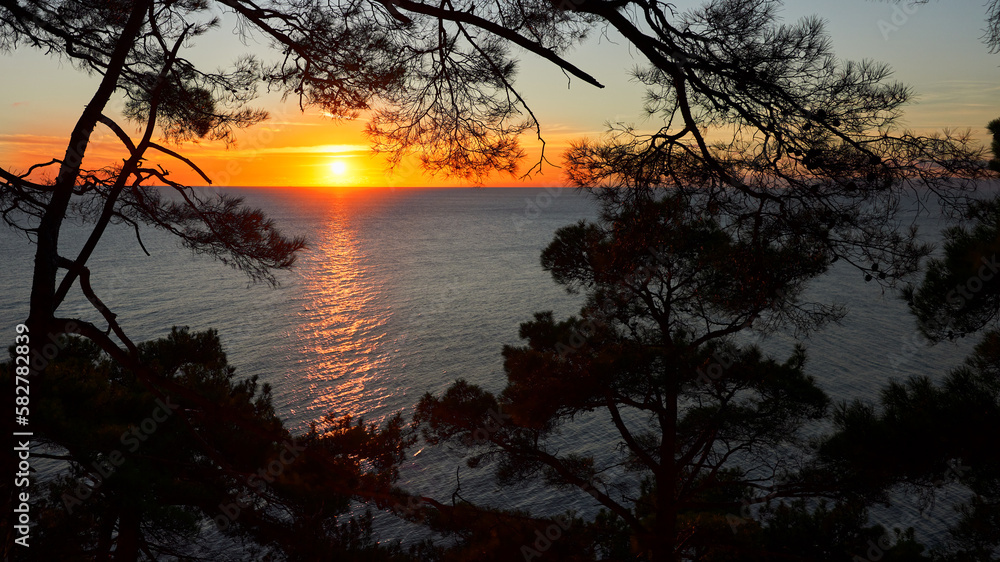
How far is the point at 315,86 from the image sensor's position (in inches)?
154

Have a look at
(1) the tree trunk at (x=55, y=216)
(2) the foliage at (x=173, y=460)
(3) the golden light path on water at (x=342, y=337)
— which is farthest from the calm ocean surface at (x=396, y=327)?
(1) the tree trunk at (x=55, y=216)

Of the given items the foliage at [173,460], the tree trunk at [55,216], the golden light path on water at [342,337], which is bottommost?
the golden light path on water at [342,337]

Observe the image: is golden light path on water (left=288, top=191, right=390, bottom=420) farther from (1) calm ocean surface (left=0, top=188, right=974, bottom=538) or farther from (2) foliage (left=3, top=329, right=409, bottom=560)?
(2) foliage (left=3, top=329, right=409, bottom=560)

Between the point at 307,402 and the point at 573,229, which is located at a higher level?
the point at 573,229

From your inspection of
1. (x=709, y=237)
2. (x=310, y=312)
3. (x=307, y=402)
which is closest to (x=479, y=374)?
(x=307, y=402)

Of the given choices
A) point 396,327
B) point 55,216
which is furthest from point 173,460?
point 396,327

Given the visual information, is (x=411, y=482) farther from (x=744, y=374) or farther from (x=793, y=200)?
(x=793, y=200)

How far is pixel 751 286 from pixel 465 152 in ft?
6.21

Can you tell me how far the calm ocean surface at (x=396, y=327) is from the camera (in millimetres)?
18266

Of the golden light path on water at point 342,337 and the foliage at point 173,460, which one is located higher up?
the foliage at point 173,460

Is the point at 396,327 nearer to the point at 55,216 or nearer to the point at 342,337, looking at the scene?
the point at 342,337

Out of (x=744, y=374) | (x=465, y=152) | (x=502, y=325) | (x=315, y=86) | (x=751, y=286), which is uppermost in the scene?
(x=315, y=86)

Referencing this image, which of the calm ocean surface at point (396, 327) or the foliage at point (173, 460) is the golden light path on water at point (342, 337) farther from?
the foliage at point (173, 460)

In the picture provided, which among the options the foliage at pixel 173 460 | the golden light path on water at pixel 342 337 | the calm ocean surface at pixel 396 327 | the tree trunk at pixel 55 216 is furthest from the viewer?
the golden light path on water at pixel 342 337
